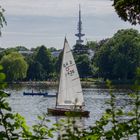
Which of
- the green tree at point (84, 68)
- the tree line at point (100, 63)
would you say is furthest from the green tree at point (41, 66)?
the green tree at point (84, 68)

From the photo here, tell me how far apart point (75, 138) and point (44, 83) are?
145650 millimetres

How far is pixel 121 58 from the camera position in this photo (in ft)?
435

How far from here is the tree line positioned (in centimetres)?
13300

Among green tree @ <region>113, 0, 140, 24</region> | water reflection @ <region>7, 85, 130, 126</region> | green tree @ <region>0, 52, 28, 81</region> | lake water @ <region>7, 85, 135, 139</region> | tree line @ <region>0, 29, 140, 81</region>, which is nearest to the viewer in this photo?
green tree @ <region>113, 0, 140, 24</region>

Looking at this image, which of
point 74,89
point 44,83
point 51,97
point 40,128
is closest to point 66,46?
point 74,89

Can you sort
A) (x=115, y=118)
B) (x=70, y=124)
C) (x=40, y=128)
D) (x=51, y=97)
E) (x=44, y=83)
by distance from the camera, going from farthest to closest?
(x=44, y=83) < (x=51, y=97) < (x=40, y=128) < (x=115, y=118) < (x=70, y=124)

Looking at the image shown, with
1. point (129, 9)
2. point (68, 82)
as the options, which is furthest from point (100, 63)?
point (129, 9)

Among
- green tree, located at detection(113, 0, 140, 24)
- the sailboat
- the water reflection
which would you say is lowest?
the water reflection

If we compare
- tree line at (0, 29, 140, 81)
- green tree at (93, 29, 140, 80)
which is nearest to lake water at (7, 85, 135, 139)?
tree line at (0, 29, 140, 81)

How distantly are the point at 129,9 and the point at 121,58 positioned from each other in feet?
387

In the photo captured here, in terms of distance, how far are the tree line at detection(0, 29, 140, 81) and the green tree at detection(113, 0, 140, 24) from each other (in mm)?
111429

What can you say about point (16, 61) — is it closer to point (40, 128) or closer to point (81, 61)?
point (81, 61)

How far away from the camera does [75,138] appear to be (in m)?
4.01

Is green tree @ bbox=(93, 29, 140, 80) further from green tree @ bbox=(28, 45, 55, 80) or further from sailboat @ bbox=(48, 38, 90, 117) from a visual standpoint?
sailboat @ bbox=(48, 38, 90, 117)
